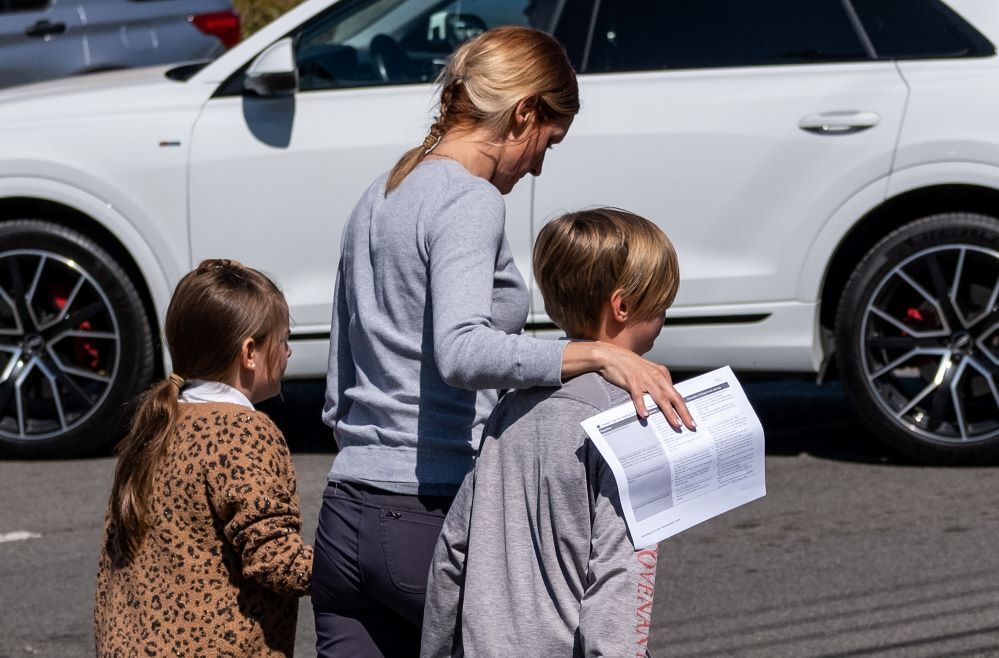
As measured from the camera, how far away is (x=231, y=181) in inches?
230

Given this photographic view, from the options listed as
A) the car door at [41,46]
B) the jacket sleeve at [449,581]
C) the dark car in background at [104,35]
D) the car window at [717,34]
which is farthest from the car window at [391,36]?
the car door at [41,46]

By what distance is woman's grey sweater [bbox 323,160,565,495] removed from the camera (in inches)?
92.1

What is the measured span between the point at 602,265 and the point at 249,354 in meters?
0.66

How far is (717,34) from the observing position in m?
5.86

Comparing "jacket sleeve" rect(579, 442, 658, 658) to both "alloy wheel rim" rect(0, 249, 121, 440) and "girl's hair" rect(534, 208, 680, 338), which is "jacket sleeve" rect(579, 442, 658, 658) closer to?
"girl's hair" rect(534, 208, 680, 338)

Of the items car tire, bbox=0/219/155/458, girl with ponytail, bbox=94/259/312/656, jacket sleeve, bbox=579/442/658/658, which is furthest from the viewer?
car tire, bbox=0/219/155/458

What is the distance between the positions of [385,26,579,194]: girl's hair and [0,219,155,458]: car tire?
12.5 ft

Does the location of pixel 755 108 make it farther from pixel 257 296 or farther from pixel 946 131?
pixel 257 296

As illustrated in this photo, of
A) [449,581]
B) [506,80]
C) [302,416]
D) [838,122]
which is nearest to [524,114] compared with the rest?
[506,80]

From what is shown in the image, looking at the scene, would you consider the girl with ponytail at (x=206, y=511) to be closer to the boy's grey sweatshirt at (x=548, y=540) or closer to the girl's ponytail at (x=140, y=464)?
the girl's ponytail at (x=140, y=464)

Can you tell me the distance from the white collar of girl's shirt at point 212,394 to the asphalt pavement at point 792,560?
5.97 ft

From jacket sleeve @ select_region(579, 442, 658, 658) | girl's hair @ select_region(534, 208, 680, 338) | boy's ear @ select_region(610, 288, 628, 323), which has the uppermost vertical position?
girl's hair @ select_region(534, 208, 680, 338)

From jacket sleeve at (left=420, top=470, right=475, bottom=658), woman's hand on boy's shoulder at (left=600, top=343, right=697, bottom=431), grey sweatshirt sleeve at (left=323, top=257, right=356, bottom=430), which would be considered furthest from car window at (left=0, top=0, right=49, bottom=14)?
woman's hand on boy's shoulder at (left=600, top=343, right=697, bottom=431)

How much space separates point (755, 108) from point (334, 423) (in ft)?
11.1
